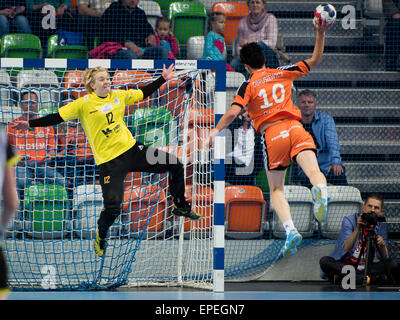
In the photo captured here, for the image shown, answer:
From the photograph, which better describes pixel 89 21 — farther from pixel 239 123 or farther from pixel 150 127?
pixel 239 123

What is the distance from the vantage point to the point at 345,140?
9828mm

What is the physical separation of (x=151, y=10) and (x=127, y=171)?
4.82m

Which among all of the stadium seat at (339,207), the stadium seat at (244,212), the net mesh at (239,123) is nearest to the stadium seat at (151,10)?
the net mesh at (239,123)

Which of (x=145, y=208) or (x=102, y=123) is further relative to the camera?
(x=145, y=208)

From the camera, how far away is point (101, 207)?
7875mm

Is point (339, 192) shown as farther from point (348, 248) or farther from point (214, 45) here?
point (214, 45)

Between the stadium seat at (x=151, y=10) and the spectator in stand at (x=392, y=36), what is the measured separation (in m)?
3.50

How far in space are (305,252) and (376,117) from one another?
2.63 m

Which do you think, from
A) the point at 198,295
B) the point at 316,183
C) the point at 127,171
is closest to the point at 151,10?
the point at 127,171

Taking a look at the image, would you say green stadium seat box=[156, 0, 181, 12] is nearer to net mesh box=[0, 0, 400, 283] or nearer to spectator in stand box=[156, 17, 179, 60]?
net mesh box=[0, 0, 400, 283]

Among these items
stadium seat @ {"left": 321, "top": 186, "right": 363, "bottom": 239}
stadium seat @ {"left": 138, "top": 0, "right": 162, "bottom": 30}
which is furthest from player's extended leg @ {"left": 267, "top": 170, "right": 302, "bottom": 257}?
stadium seat @ {"left": 138, "top": 0, "right": 162, "bottom": 30}

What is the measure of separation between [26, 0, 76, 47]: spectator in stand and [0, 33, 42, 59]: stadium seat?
15.7 inches

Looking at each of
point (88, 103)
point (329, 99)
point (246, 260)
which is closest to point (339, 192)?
point (246, 260)

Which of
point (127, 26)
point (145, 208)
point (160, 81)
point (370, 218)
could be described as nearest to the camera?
point (160, 81)
